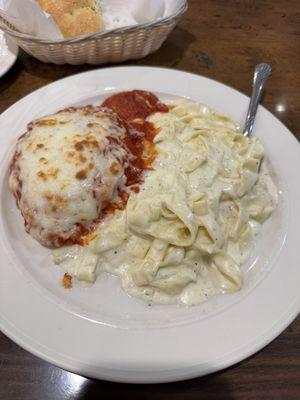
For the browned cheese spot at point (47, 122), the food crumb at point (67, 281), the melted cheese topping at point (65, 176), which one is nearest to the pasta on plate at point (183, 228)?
the food crumb at point (67, 281)

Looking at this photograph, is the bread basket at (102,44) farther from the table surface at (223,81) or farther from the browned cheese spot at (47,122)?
the browned cheese spot at (47,122)

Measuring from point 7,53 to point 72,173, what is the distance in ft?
5.32

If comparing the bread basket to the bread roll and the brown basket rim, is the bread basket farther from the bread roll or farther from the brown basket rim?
the bread roll

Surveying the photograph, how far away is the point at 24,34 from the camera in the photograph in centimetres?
264

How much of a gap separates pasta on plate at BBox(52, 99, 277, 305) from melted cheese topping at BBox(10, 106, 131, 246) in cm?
13

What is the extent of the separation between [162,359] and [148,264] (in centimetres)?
51

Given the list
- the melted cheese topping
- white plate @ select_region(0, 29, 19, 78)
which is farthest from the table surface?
the melted cheese topping

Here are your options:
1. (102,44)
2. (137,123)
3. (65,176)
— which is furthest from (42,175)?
(102,44)

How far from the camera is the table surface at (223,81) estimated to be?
171 centimetres

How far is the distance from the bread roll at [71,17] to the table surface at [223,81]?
1.07 ft

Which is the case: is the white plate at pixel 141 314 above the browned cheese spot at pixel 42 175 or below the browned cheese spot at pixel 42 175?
below

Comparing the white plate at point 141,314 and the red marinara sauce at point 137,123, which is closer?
the white plate at point 141,314

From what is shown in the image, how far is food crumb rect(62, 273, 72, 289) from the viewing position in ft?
6.37

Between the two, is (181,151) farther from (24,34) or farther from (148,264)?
(24,34)
